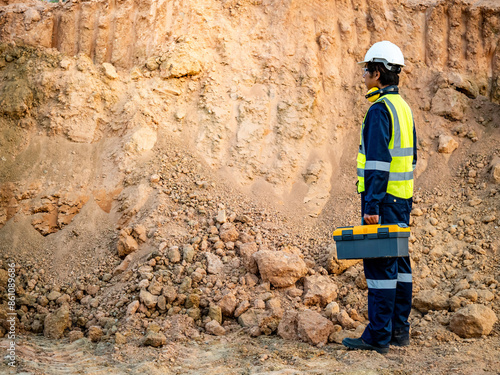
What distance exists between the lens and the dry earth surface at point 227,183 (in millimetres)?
4312

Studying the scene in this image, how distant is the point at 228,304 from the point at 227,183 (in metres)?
2.21

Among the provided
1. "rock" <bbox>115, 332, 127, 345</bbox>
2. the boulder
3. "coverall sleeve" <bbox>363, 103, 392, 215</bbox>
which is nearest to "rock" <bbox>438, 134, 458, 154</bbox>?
the boulder

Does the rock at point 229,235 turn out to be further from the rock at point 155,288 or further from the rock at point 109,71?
the rock at point 109,71

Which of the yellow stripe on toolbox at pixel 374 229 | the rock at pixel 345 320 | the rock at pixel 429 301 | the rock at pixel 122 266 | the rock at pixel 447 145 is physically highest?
the rock at pixel 447 145

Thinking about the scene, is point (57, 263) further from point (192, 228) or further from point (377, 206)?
point (377, 206)

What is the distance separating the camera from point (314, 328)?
167 inches

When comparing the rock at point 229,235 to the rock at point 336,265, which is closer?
the rock at point 336,265

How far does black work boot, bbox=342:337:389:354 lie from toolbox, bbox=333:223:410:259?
2.37 feet

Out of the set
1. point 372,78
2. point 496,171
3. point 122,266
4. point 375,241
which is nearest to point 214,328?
point 122,266

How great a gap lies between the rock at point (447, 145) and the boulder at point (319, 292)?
3035mm

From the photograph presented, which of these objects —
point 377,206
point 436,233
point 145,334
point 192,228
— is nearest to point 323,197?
point 436,233

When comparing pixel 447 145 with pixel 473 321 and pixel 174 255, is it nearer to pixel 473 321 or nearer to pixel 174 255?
pixel 473 321

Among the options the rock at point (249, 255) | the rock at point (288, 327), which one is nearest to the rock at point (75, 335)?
the rock at point (249, 255)

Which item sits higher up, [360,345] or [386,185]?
[386,185]
